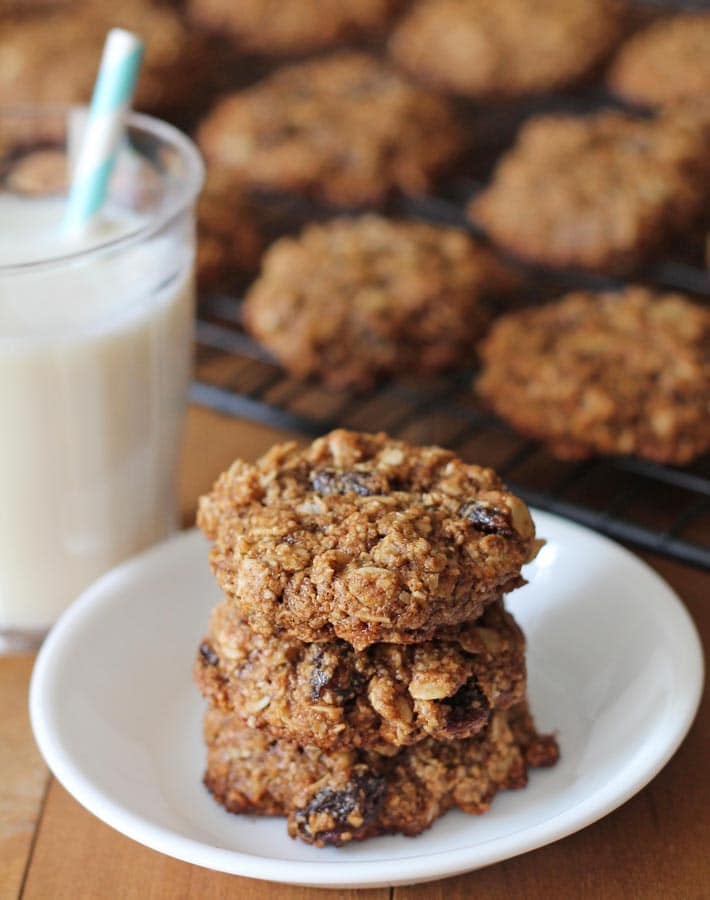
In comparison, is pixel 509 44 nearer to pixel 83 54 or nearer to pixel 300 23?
pixel 300 23

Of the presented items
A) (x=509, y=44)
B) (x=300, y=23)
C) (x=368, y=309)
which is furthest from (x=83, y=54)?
(x=368, y=309)

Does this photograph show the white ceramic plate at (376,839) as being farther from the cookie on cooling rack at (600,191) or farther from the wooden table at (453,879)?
the cookie on cooling rack at (600,191)

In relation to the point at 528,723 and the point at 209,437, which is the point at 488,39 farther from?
the point at 528,723

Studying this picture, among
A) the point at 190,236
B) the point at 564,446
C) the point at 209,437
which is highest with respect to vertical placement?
the point at 190,236

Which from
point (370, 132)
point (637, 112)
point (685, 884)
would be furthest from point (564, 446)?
point (637, 112)

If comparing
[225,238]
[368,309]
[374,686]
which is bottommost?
[225,238]

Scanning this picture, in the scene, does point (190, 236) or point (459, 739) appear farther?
point (190, 236)

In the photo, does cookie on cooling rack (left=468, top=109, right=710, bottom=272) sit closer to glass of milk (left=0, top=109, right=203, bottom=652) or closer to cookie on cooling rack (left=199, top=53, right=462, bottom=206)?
cookie on cooling rack (left=199, top=53, right=462, bottom=206)

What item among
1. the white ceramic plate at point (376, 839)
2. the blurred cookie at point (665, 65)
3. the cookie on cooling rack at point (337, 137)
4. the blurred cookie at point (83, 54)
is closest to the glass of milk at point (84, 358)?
the white ceramic plate at point (376, 839)

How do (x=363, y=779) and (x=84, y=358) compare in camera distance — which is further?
(x=84, y=358)
